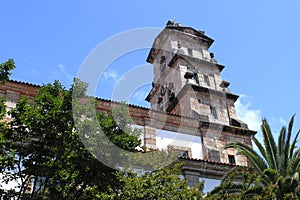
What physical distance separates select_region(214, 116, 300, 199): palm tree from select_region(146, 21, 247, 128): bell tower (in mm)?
8114

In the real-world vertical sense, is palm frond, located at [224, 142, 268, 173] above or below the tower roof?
below

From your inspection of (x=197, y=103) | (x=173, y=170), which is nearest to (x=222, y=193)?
(x=173, y=170)

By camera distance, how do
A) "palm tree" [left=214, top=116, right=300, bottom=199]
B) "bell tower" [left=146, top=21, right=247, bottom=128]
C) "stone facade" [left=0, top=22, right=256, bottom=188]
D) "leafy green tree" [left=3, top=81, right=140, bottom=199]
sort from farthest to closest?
"bell tower" [left=146, top=21, right=247, bottom=128], "stone facade" [left=0, top=22, right=256, bottom=188], "palm tree" [left=214, top=116, right=300, bottom=199], "leafy green tree" [left=3, top=81, right=140, bottom=199]

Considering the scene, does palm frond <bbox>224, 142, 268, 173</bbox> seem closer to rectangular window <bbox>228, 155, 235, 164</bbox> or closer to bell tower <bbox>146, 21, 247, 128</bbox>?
rectangular window <bbox>228, 155, 235, 164</bbox>

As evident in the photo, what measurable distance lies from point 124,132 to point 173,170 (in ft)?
10.9

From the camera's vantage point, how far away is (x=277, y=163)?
14945mm

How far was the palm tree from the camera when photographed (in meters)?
13.6

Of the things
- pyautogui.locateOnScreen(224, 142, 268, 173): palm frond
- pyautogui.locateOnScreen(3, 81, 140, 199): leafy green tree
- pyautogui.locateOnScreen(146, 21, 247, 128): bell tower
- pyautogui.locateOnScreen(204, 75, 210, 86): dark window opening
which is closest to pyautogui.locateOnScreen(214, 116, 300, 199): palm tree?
pyautogui.locateOnScreen(224, 142, 268, 173): palm frond

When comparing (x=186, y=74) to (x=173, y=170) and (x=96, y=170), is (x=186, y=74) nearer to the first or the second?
(x=173, y=170)

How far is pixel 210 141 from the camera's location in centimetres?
2159

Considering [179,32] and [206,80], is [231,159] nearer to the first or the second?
[206,80]

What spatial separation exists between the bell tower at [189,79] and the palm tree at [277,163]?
8114 millimetres

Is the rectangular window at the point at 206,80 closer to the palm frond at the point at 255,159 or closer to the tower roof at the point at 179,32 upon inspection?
the tower roof at the point at 179,32

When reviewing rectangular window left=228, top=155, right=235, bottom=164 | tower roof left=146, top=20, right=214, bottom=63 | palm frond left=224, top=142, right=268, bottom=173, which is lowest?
palm frond left=224, top=142, right=268, bottom=173
